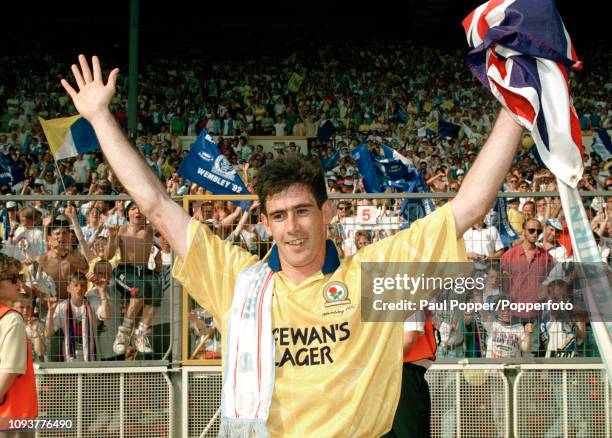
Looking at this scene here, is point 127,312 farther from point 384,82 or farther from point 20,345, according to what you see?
point 384,82

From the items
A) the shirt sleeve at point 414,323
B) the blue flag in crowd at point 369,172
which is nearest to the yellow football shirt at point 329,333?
the shirt sleeve at point 414,323

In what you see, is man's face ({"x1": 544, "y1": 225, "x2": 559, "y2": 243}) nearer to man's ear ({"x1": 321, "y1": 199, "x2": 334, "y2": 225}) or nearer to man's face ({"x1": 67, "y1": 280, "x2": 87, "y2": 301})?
man's face ({"x1": 67, "y1": 280, "x2": 87, "y2": 301})

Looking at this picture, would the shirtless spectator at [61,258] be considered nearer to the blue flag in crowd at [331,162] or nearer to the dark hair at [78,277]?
the dark hair at [78,277]

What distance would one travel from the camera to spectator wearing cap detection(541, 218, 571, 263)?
6980 mm

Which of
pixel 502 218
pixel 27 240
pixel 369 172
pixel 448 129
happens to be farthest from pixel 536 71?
pixel 448 129

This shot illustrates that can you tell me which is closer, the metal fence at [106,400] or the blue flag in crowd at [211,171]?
the metal fence at [106,400]

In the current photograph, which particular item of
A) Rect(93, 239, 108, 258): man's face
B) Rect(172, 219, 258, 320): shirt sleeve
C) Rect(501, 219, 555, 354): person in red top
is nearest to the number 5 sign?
Rect(501, 219, 555, 354): person in red top

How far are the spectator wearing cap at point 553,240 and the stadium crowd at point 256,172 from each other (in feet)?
0.04

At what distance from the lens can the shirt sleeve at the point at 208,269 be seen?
11.0 feet

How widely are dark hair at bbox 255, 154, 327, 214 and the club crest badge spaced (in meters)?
0.34

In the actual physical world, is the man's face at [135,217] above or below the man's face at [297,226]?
above

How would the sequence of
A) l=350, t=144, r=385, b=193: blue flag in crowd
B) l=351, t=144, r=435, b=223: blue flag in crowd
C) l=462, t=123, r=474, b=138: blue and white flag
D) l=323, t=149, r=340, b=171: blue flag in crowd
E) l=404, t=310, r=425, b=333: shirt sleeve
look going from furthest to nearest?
1. l=462, t=123, r=474, b=138: blue and white flag
2. l=323, t=149, r=340, b=171: blue flag in crowd
3. l=350, t=144, r=385, b=193: blue flag in crowd
4. l=351, t=144, r=435, b=223: blue flag in crowd
5. l=404, t=310, r=425, b=333: shirt sleeve

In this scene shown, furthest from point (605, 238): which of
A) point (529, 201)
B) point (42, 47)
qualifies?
point (42, 47)

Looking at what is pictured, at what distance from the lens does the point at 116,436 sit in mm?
7078
